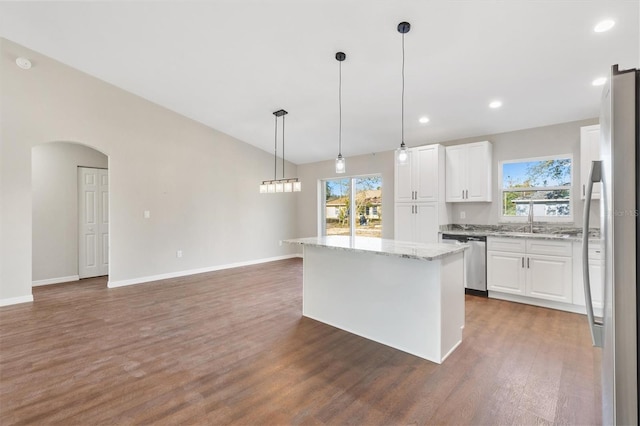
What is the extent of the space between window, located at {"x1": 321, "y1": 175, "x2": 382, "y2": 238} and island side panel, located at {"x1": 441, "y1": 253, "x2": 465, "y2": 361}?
148 inches

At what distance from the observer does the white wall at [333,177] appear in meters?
6.36

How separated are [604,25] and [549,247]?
244 centimetres

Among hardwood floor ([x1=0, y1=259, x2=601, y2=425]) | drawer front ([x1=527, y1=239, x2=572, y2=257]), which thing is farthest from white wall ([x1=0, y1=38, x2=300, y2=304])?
drawer front ([x1=527, y1=239, x2=572, y2=257])

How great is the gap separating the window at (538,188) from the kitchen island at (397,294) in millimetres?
2494

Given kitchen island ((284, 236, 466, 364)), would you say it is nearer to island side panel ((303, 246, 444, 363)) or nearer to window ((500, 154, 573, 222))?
island side panel ((303, 246, 444, 363))

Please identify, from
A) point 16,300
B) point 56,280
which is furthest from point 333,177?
point 16,300

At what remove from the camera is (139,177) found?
521 centimetres

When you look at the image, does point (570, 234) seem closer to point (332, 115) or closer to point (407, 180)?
point (407, 180)

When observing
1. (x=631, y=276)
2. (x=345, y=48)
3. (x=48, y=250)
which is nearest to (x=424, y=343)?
(x=631, y=276)

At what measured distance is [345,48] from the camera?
10.5 feet

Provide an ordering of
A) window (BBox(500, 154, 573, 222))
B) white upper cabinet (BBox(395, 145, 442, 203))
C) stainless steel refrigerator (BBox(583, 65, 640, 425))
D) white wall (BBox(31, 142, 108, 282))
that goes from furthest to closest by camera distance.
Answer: white wall (BBox(31, 142, 108, 282))
white upper cabinet (BBox(395, 145, 442, 203))
window (BBox(500, 154, 573, 222))
stainless steel refrigerator (BBox(583, 65, 640, 425))

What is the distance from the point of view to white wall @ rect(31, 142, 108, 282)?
5082mm

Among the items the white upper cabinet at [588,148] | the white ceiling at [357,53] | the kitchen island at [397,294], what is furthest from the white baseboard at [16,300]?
the white upper cabinet at [588,148]

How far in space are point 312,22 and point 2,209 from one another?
15.0 ft
